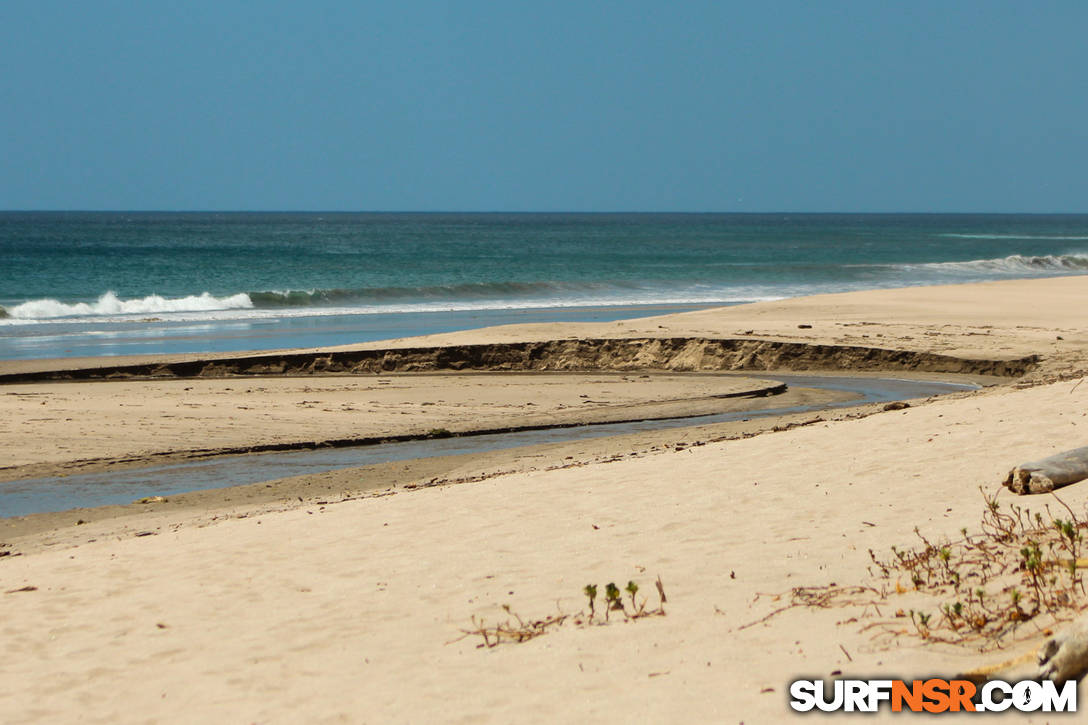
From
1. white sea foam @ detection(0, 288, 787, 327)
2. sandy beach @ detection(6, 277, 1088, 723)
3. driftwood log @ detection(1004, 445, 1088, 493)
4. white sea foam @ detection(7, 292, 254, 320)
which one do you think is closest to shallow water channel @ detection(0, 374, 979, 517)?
sandy beach @ detection(6, 277, 1088, 723)

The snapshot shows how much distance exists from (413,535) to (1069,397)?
22.5ft

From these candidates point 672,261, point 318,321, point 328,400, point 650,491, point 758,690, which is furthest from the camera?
point 672,261

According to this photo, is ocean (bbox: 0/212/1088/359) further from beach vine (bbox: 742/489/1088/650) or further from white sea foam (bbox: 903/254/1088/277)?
beach vine (bbox: 742/489/1088/650)

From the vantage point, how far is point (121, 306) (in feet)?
124

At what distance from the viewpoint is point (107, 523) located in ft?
29.3

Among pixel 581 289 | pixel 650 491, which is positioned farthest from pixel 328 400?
pixel 581 289

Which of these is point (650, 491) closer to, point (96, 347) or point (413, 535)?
point (413, 535)

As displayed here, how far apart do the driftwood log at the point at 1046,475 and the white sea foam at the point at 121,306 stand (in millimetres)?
31548

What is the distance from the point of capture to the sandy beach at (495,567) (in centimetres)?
445

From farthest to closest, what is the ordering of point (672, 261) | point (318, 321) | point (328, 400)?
point (672, 261) < point (318, 321) < point (328, 400)

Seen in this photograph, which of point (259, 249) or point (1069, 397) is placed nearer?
point (1069, 397)

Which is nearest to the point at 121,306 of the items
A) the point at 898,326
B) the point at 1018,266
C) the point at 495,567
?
the point at 898,326

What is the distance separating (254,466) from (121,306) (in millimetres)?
28969

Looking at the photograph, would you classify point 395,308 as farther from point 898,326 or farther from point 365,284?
point 898,326
